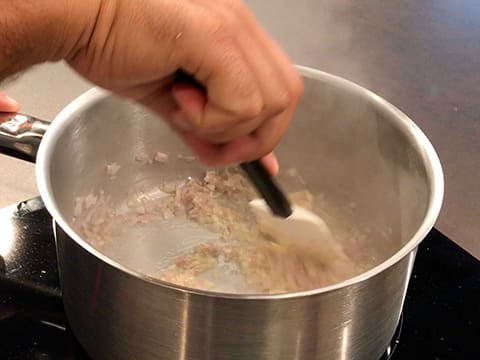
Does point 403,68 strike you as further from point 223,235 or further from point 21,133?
point 21,133

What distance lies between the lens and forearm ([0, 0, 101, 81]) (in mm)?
453

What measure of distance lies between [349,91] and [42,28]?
14.3 inches

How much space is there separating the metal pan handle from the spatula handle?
0.18 m

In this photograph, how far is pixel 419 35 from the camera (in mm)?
1165

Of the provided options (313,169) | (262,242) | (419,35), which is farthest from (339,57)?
(262,242)

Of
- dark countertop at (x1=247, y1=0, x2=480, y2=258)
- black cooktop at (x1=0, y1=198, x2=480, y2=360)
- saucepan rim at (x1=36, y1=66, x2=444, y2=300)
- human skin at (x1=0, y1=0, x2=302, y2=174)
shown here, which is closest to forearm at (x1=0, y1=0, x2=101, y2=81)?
human skin at (x1=0, y1=0, x2=302, y2=174)

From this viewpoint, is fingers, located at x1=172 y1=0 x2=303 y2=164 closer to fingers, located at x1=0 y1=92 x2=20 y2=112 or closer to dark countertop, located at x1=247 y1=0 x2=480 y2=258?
fingers, located at x1=0 y1=92 x2=20 y2=112

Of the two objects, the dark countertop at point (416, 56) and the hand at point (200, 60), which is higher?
the hand at point (200, 60)

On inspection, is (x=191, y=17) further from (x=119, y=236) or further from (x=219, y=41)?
(x=119, y=236)

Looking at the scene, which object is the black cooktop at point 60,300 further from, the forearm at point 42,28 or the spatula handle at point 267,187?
the forearm at point 42,28

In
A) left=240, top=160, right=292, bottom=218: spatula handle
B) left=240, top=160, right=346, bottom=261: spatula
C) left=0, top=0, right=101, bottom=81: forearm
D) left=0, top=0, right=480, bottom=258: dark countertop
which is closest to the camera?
left=0, top=0, right=101, bottom=81: forearm

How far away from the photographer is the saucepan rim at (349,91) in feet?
1.68

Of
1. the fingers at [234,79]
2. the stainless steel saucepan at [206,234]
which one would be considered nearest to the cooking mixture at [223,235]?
the stainless steel saucepan at [206,234]

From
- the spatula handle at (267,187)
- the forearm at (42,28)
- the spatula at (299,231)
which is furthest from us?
the spatula at (299,231)
